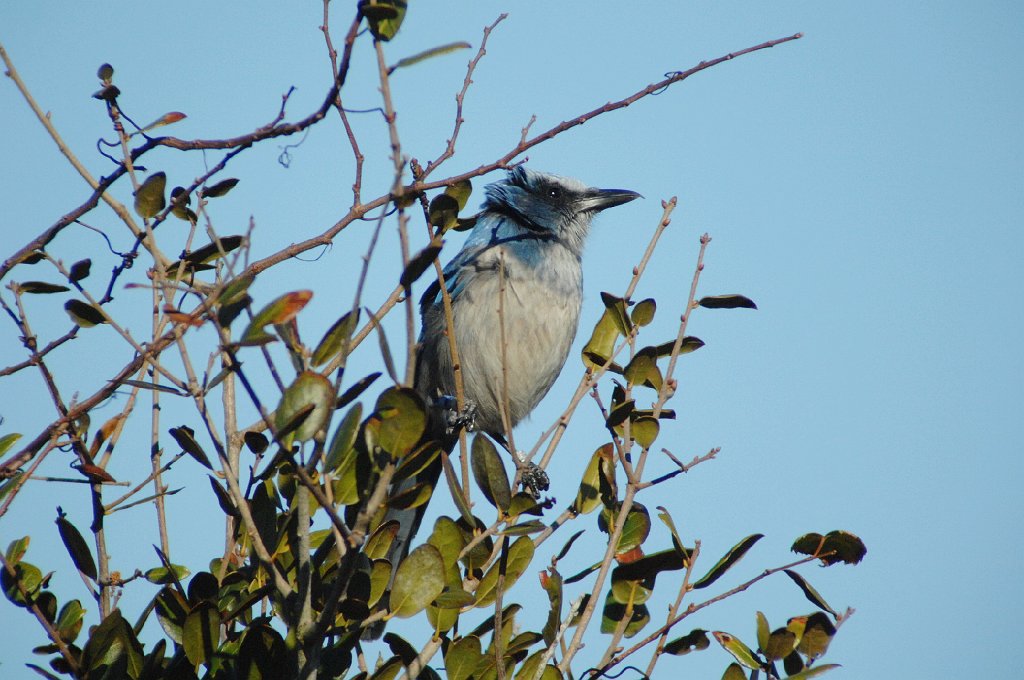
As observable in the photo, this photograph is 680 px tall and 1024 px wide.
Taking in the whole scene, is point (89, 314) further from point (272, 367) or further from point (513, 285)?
point (513, 285)

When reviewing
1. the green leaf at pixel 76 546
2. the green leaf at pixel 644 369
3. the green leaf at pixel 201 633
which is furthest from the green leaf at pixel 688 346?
the green leaf at pixel 76 546

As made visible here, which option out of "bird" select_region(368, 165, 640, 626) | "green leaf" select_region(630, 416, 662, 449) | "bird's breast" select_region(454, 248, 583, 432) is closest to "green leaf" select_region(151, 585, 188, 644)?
"green leaf" select_region(630, 416, 662, 449)

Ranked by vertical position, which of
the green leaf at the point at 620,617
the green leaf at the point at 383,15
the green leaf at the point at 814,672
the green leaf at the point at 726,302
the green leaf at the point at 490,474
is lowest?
the green leaf at the point at 814,672

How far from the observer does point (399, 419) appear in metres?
2.16

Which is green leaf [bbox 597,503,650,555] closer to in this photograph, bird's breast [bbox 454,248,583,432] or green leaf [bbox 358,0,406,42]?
green leaf [bbox 358,0,406,42]

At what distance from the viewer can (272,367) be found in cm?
213

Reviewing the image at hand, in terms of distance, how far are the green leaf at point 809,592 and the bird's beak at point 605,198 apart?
132 inches

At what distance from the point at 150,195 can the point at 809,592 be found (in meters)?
2.33

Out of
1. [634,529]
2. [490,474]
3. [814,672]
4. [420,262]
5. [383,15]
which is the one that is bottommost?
[814,672]

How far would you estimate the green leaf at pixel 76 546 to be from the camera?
268 cm

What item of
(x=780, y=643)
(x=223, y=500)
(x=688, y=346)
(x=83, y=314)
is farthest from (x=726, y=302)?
(x=83, y=314)

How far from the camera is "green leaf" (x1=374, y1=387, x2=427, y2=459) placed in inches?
83.2

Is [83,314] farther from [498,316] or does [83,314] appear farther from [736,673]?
[498,316]

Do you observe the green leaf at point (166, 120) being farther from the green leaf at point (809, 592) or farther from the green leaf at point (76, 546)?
the green leaf at point (809, 592)
